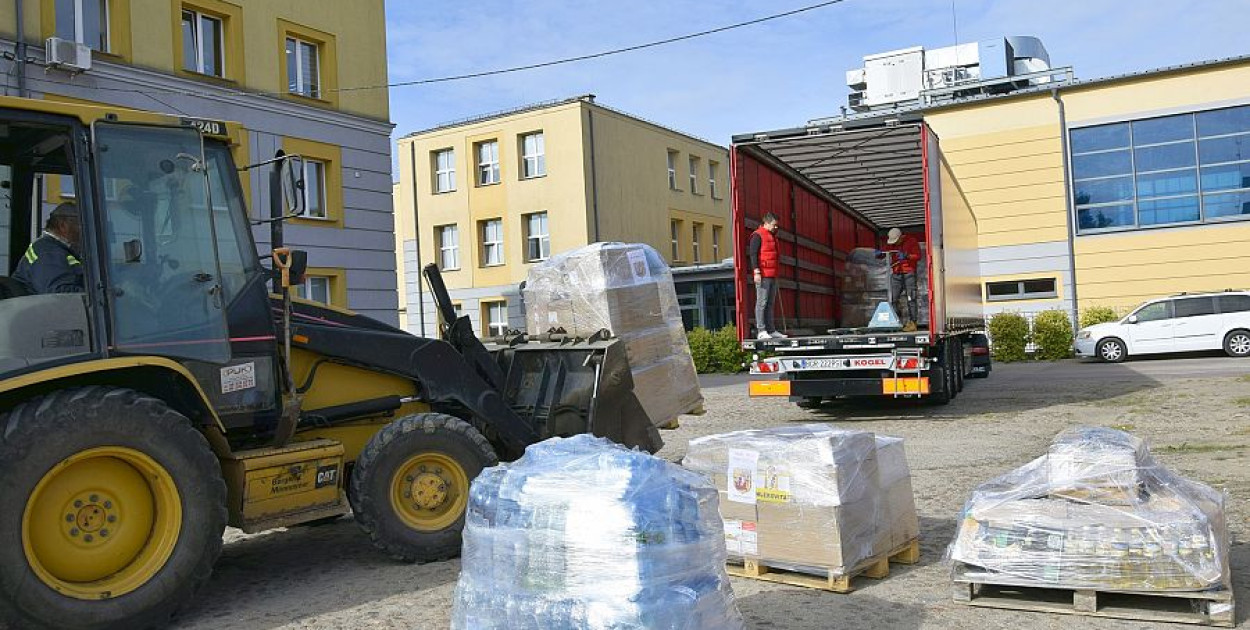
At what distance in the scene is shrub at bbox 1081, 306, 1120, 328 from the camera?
24969 millimetres

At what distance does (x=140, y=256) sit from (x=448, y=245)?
1178 inches

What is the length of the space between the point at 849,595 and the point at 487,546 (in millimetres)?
2284

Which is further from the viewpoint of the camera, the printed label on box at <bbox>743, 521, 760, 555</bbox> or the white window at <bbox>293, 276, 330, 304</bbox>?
the white window at <bbox>293, 276, 330, 304</bbox>

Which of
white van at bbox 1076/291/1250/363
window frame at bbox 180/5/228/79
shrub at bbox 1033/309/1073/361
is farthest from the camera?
shrub at bbox 1033/309/1073/361

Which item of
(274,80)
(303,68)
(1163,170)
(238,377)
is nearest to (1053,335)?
(1163,170)

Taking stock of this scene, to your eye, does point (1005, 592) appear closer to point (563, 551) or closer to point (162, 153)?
point (563, 551)

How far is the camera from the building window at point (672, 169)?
3606cm

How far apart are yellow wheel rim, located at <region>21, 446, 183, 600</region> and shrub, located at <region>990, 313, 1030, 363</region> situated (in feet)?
77.0

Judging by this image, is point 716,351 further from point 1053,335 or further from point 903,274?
point 903,274

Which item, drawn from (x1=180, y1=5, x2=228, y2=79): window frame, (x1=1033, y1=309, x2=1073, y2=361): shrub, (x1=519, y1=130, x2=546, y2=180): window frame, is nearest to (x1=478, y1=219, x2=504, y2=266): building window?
(x1=519, y1=130, x2=546, y2=180): window frame

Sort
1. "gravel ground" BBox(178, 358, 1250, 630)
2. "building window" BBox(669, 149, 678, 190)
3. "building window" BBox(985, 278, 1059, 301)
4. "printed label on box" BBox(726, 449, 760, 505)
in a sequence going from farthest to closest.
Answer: "building window" BBox(669, 149, 678, 190) < "building window" BBox(985, 278, 1059, 301) < "printed label on box" BBox(726, 449, 760, 505) < "gravel ground" BBox(178, 358, 1250, 630)

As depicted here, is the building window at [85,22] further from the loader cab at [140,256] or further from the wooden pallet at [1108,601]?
the wooden pallet at [1108,601]

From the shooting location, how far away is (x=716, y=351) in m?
25.0

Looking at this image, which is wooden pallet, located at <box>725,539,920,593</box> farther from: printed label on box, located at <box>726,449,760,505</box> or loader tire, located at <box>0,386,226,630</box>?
loader tire, located at <box>0,386,226,630</box>
